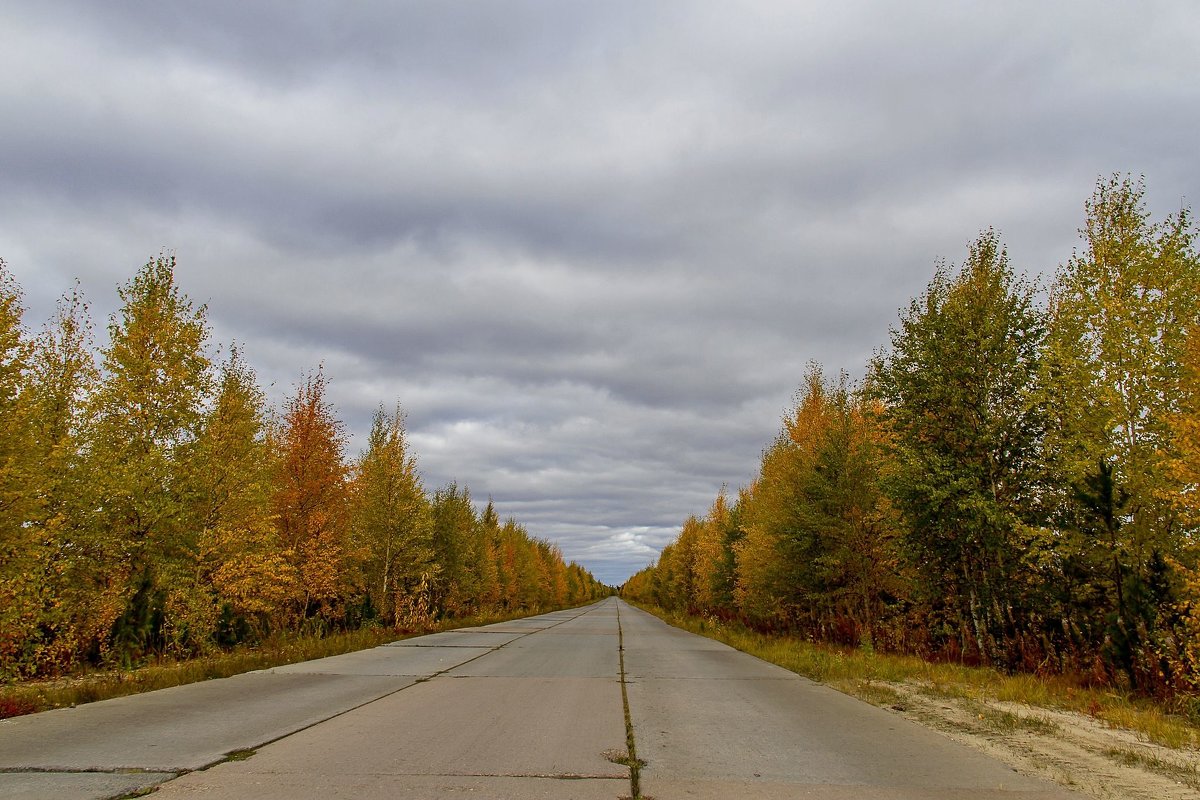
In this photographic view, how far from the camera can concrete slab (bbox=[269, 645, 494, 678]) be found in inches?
555

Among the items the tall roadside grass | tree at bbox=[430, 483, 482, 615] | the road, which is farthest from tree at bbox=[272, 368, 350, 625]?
tree at bbox=[430, 483, 482, 615]

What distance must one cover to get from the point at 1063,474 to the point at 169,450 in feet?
67.6

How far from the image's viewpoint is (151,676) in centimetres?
1199

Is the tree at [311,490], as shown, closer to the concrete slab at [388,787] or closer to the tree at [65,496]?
the tree at [65,496]

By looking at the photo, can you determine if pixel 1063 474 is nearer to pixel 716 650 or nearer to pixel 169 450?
pixel 716 650

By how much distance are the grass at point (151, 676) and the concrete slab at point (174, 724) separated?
37cm

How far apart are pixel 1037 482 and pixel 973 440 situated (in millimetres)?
1553

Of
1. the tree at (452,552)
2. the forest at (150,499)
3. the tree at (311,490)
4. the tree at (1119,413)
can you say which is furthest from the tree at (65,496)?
the tree at (452,552)

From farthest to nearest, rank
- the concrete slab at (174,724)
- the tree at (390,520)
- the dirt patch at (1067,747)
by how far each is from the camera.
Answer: the tree at (390,520)
the concrete slab at (174,724)
the dirt patch at (1067,747)

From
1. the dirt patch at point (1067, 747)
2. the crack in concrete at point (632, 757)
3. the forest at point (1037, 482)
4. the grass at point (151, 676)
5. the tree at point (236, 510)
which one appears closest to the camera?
the crack in concrete at point (632, 757)

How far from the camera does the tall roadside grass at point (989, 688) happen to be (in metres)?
8.94

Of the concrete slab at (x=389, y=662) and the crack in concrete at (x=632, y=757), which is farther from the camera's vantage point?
the concrete slab at (x=389, y=662)

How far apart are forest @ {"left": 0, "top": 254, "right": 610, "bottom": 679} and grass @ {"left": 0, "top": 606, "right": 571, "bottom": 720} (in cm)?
61

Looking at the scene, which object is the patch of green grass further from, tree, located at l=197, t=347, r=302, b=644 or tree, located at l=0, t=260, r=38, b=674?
tree, located at l=197, t=347, r=302, b=644
